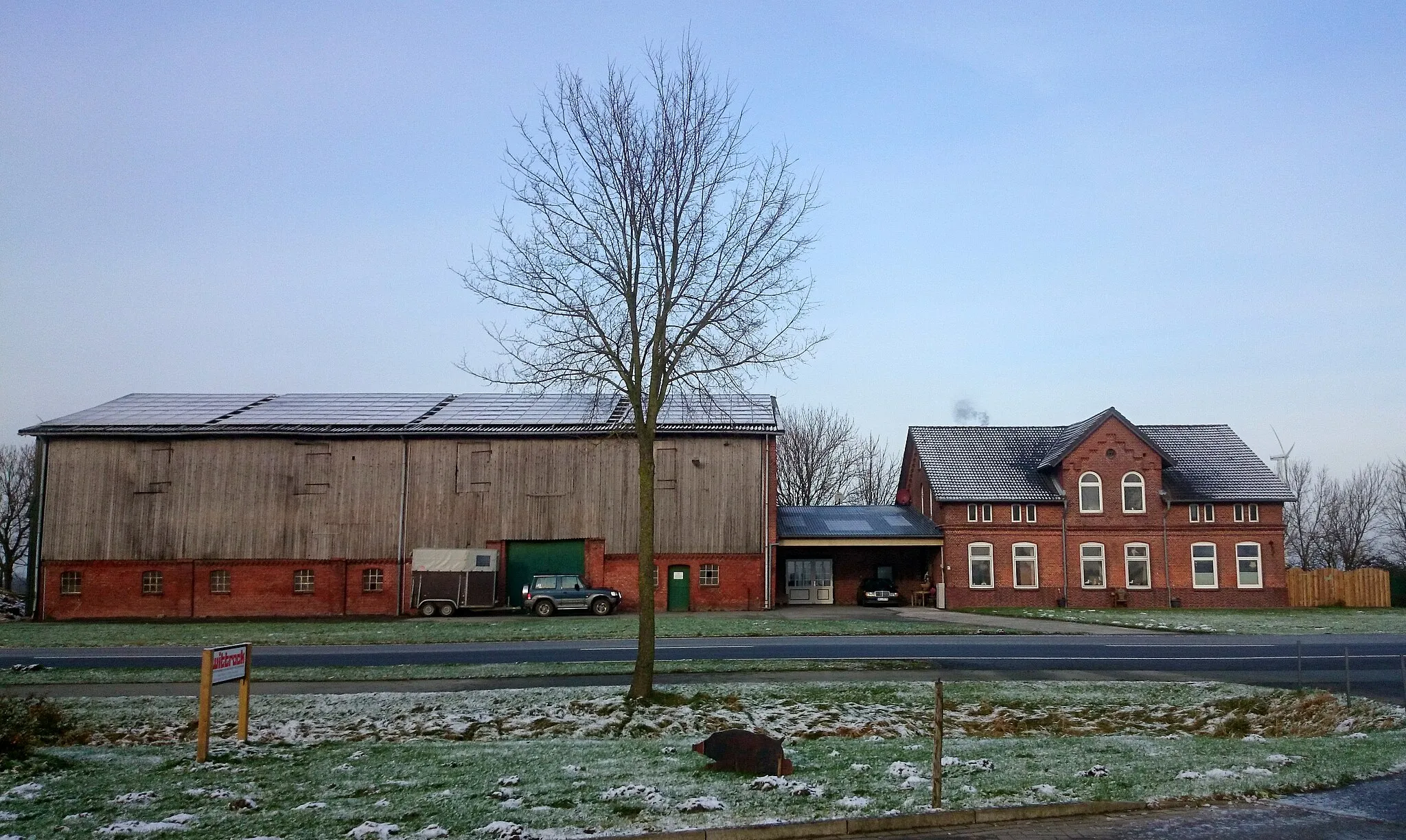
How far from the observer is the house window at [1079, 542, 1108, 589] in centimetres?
4322

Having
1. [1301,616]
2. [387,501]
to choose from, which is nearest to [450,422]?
[387,501]

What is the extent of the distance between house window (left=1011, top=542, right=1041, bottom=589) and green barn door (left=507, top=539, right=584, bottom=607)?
17966mm

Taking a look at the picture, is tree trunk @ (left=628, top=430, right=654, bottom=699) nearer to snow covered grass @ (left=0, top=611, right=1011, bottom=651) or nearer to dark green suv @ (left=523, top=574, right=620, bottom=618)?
snow covered grass @ (left=0, top=611, right=1011, bottom=651)

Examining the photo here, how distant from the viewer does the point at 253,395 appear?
156 ft

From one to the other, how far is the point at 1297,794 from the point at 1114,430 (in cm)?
3721

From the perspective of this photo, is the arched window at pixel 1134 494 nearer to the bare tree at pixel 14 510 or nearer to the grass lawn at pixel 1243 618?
the grass lawn at pixel 1243 618

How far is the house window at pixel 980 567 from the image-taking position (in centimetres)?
4303

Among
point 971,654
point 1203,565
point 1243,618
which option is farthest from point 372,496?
point 1203,565

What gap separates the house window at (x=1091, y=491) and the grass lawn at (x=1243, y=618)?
489 centimetres

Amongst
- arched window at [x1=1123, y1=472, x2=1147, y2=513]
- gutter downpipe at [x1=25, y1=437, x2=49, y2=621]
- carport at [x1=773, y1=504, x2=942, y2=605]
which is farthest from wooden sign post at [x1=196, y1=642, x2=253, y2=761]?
arched window at [x1=1123, y1=472, x2=1147, y2=513]

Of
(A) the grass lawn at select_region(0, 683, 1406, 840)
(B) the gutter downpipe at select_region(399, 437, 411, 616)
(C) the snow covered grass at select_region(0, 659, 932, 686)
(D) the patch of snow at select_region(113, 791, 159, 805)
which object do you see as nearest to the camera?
(A) the grass lawn at select_region(0, 683, 1406, 840)

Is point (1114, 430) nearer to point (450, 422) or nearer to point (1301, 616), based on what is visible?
point (1301, 616)

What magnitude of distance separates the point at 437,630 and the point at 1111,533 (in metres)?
28.7

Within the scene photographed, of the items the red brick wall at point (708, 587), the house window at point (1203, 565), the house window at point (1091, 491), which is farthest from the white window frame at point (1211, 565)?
the red brick wall at point (708, 587)
